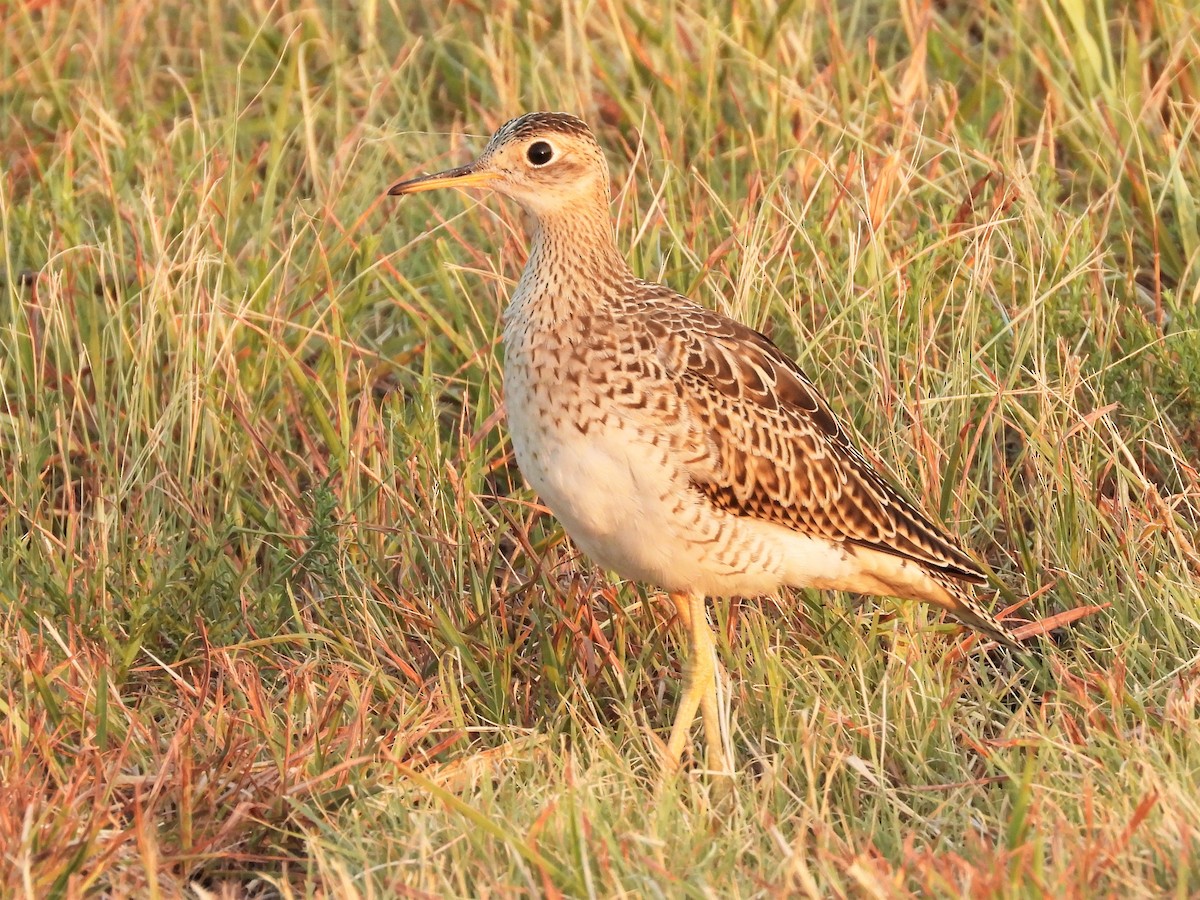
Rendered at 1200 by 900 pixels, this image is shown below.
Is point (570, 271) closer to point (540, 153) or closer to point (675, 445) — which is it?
point (540, 153)

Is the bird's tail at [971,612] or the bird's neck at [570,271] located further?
the bird's tail at [971,612]

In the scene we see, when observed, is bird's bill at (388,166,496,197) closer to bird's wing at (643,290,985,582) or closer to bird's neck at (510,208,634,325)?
bird's neck at (510,208,634,325)

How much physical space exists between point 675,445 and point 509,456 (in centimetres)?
133

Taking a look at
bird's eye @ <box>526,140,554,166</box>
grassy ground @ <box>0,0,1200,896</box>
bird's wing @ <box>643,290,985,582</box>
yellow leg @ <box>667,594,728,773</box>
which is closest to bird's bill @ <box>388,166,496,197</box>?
bird's eye @ <box>526,140,554,166</box>

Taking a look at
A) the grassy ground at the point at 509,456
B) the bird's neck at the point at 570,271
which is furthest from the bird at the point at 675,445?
the grassy ground at the point at 509,456

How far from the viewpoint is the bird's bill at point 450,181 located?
210 inches

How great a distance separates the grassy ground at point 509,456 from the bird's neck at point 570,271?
0.75 metres

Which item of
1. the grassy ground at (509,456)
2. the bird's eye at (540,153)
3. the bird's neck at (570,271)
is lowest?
the grassy ground at (509,456)

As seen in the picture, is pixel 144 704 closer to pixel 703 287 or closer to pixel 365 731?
pixel 365 731

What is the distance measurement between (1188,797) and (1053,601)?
148 centimetres

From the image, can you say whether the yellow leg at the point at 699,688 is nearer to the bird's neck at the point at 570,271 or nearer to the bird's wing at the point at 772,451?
the bird's wing at the point at 772,451

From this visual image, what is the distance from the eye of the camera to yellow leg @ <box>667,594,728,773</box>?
197 inches

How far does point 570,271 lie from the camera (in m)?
5.23

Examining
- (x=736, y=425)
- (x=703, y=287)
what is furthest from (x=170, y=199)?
(x=736, y=425)
